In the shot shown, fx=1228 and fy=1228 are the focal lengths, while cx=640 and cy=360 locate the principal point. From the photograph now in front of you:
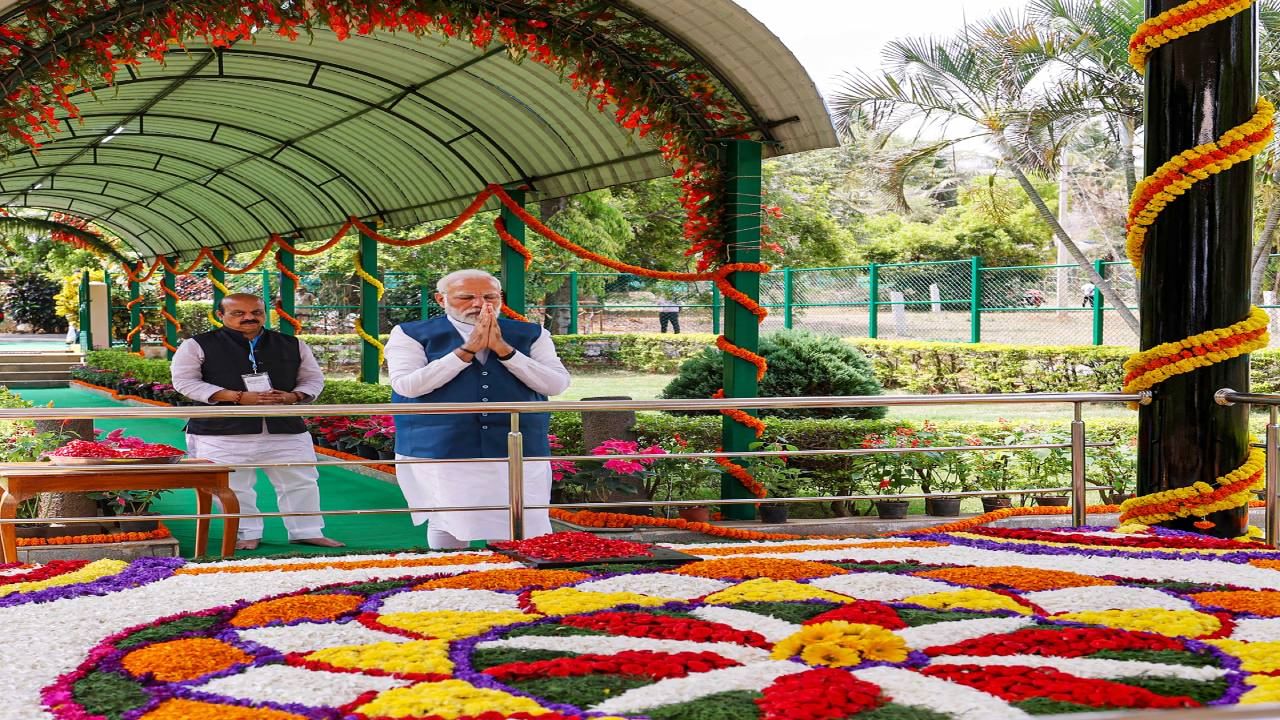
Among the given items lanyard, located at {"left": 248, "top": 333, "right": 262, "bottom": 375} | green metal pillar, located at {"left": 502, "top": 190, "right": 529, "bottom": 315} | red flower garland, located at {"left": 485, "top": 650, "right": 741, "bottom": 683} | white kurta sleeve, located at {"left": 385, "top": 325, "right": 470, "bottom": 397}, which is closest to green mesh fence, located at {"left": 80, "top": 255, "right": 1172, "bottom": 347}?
green metal pillar, located at {"left": 502, "top": 190, "right": 529, "bottom": 315}

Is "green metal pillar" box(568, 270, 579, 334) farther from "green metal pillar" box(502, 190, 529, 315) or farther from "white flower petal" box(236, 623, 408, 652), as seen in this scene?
"white flower petal" box(236, 623, 408, 652)

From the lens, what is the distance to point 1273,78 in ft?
54.4

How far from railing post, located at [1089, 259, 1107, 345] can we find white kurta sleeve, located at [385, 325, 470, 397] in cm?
1406

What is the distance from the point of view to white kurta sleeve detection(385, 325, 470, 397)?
571 cm

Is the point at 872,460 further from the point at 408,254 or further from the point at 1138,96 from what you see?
the point at 408,254

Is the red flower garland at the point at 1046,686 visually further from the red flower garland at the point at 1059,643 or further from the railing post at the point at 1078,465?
the railing post at the point at 1078,465

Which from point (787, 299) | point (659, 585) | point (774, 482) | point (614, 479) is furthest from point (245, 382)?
point (787, 299)

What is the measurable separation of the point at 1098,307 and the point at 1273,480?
523 inches

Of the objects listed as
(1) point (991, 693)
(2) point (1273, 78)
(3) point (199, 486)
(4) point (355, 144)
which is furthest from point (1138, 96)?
(1) point (991, 693)

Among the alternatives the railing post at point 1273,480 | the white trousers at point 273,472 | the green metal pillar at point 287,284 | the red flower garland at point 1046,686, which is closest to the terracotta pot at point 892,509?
the railing post at point 1273,480

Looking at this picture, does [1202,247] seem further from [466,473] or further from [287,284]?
[287,284]

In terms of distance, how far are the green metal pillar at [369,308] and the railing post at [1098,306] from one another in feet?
33.4

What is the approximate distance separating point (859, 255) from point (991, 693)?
38688mm

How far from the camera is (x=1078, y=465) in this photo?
5906 mm
